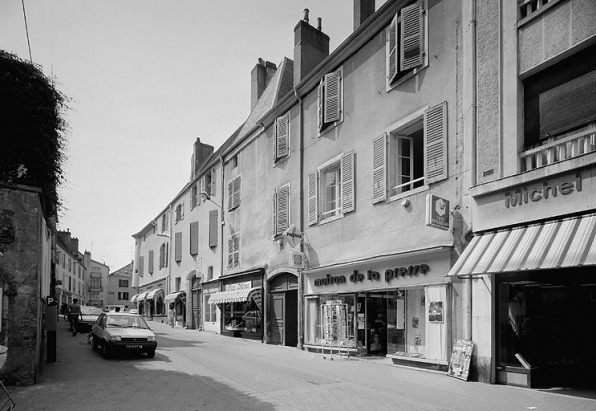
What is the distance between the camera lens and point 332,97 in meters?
17.1

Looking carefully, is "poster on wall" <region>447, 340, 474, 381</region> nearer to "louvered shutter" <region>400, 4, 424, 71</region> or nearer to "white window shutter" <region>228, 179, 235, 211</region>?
"louvered shutter" <region>400, 4, 424, 71</region>

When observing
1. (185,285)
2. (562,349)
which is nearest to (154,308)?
(185,285)

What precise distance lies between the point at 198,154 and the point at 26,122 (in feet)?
88.7

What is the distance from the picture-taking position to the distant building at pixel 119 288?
291 feet

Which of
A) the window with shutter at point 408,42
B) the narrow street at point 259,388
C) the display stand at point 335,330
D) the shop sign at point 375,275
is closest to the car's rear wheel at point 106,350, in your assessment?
the narrow street at point 259,388

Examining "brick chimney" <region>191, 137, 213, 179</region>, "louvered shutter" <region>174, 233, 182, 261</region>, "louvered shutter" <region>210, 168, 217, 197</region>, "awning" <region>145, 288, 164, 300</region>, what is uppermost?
"brick chimney" <region>191, 137, 213, 179</region>

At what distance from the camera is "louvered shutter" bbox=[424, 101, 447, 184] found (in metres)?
12.1

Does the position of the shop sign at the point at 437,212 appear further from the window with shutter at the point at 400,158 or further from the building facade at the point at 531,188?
the window with shutter at the point at 400,158

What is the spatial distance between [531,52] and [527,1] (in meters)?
1.13

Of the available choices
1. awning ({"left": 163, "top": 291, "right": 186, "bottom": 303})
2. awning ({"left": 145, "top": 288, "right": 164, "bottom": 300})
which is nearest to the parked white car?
awning ({"left": 163, "top": 291, "right": 186, "bottom": 303})

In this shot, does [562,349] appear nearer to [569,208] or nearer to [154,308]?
[569,208]

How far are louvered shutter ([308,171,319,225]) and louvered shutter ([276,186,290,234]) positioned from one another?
1881 millimetres

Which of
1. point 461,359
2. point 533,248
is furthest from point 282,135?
point 533,248

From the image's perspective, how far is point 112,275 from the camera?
90000 millimetres
